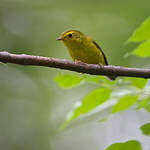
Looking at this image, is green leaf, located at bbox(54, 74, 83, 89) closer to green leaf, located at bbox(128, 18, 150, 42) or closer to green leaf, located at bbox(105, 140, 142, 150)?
green leaf, located at bbox(128, 18, 150, 42)

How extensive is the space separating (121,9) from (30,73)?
327 centimetres

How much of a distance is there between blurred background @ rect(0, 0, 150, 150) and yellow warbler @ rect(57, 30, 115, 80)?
2172 millimetres

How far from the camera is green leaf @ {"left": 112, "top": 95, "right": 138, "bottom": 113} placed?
7.24 feet

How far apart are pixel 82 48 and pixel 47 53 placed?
447 centimetres

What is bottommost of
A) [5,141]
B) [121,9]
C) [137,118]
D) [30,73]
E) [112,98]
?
[5,141]

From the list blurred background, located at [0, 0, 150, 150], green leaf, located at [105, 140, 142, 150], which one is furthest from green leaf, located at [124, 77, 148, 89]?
blurred background, located at [0, 0, 150, 150]

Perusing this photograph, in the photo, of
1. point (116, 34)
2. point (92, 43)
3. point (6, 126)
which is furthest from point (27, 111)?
point (92, 43)

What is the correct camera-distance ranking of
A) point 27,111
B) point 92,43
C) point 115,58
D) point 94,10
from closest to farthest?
1. point 92,43
2. point 115,58
3. point 94,10
4. point 27,111

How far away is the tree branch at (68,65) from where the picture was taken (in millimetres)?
1843

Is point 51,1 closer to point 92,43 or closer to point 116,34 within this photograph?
point 116,34

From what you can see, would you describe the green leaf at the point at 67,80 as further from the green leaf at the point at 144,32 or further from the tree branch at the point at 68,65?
the green leaf at the point at 144,32

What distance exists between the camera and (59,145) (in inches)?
351

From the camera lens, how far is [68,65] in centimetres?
193

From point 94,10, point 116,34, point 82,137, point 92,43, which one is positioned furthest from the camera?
point 82,137
